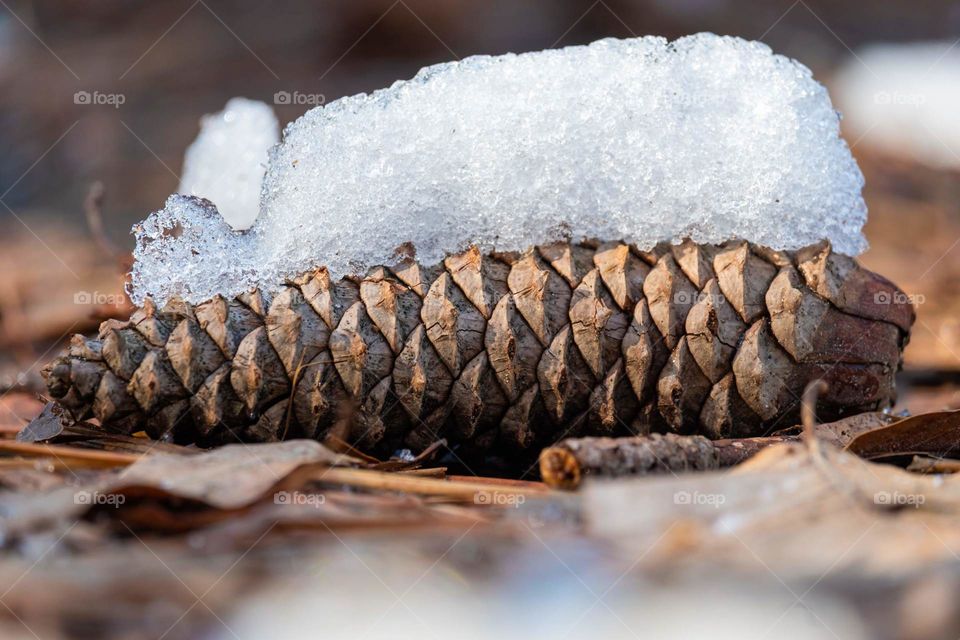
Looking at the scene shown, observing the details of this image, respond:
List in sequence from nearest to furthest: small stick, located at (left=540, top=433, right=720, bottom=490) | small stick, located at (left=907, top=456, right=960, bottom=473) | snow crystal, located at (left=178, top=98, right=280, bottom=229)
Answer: small stick, located at (left=540, top=433, right=720, bottom=490)
small stick, located at (left=907, top=456, right=960, bottom=473)
snow crystal, located at (left=178, top=98, right=280, bottom=229)

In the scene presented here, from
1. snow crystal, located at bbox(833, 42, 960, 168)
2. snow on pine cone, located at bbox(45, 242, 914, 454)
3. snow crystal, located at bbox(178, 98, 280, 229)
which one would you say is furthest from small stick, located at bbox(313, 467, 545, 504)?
snow crystal, located at bbox(833, 42, 960, 168)

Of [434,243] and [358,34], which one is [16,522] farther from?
[358,34]

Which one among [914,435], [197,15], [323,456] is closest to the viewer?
[323,456]

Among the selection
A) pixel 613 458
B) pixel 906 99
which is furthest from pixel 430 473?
pixel 906 99

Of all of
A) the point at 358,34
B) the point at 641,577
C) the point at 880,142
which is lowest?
the point at 641,577

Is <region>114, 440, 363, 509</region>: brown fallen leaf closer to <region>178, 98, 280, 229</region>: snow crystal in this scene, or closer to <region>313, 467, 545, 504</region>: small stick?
<region>313, 467, 545, 504</region>: small stick

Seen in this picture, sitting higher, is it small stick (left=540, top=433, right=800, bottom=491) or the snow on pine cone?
the snow on pine cone

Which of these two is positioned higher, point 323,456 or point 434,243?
point 434,243

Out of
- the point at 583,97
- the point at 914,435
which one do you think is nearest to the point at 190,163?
the point at 583,97

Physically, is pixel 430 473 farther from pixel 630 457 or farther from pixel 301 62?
pixel 301 62
